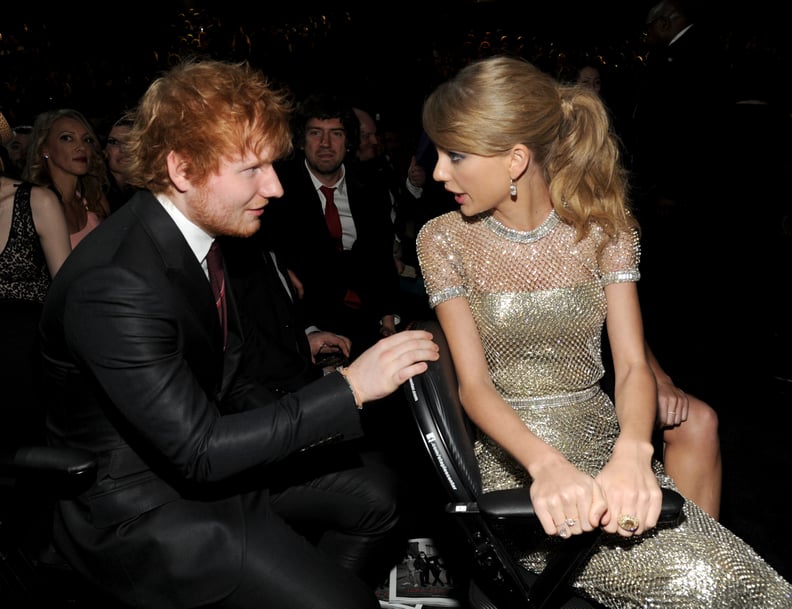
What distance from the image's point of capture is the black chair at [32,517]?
1.49 meters

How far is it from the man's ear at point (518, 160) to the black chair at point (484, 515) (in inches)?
20.9

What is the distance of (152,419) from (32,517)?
0.51 metres

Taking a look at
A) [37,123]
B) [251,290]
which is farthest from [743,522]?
[37,123]

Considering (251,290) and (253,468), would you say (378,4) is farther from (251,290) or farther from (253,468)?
(253,468)

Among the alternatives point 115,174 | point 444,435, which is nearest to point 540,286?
point 444,435

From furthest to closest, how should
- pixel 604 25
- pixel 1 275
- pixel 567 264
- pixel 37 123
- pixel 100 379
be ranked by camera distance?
1. pixel 604 25
2. pixel 37 123
3. pixel 1 275
4. pixel 567 264
5. pixel 100 379

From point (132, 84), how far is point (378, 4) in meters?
2.69

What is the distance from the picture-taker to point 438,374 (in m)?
1.65

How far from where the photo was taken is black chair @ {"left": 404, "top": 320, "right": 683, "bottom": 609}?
1388 mm

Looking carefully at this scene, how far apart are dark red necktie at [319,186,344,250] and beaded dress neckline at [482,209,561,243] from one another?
1773mm

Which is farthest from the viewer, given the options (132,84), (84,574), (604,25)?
(604,25)

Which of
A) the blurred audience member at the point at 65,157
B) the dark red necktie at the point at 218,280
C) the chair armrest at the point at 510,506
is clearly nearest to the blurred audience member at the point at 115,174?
the blurred audience member at the point at 65,157

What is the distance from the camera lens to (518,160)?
1884mm

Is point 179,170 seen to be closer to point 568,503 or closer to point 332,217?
point 568,503
